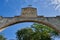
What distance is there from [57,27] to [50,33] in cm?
1246

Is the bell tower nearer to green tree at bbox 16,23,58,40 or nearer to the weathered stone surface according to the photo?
the weathered stone surface

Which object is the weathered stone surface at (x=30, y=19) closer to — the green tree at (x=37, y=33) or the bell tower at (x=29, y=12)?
the bell tower at (x=29, y=12)

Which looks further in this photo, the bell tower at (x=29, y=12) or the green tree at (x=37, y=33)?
A: the green tree at (x=37, y=33)

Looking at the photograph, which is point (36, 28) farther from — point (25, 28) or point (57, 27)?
point (57, 27)

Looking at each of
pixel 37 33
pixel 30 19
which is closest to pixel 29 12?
pixel 30 19

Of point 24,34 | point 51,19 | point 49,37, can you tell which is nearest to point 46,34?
point 49,37

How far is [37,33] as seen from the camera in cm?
3197

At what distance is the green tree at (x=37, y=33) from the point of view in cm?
3123

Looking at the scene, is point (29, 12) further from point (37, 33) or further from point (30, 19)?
point (37, 33)

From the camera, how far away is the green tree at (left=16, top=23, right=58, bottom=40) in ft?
102

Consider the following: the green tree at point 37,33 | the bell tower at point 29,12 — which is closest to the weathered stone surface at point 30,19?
the bell tower at point 29,12

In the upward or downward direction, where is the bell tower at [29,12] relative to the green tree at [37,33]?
upward

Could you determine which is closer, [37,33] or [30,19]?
[30,19]

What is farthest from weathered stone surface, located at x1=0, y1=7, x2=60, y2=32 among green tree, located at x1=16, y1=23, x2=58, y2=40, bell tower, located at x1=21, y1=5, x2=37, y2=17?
green tree, located at x1=16, y1=23, x2=58, y2=40
